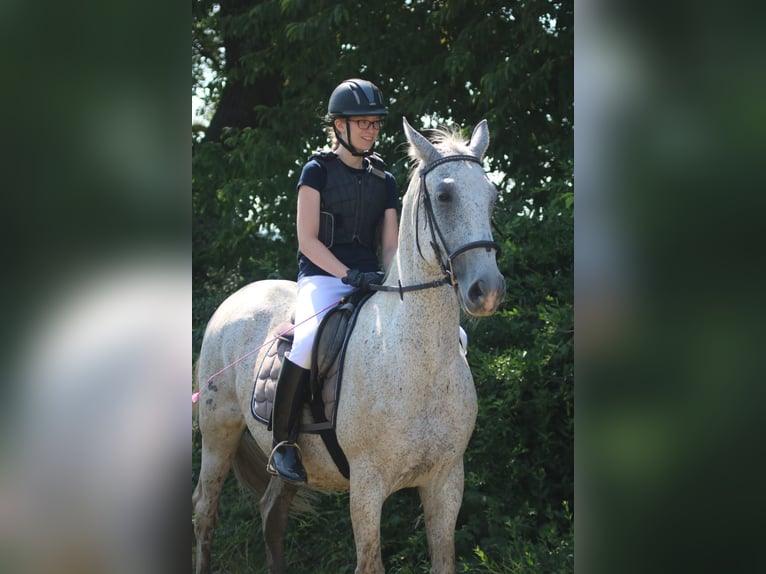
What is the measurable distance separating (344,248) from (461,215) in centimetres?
117

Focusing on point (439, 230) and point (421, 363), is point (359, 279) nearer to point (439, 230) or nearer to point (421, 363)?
point (421, 363)

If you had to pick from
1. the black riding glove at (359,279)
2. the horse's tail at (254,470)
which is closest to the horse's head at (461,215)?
the black riding glove at (359,279)

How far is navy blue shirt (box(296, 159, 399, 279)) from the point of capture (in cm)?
439

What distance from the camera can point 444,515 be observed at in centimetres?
400

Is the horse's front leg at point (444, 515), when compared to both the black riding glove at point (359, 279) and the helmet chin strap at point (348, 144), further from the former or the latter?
the helmet chin strap at point (348, 144)

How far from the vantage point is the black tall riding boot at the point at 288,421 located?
420cm

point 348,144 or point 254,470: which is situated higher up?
point 348,144

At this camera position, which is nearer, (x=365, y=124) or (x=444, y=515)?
(x=444, y=515)

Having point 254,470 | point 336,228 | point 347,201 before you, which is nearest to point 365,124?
point 347,201

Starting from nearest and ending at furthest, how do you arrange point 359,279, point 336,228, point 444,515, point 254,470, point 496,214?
point 444,515 → point 359,279 → point 336,228 → point 254,470 → point 496,214

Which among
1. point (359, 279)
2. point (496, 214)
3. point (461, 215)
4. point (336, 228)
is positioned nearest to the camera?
point (461, 215)
